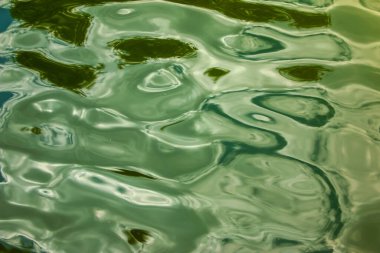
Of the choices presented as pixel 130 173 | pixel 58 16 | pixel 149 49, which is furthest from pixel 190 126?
pixel 58 16

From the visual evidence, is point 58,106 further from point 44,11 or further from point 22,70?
point 44,11

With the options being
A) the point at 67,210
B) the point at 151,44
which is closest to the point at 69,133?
the point at 67,210

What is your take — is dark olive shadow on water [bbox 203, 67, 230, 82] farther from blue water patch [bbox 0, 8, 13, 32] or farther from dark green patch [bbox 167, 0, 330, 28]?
blue water patch [bbox 0, 8, 13, 32]

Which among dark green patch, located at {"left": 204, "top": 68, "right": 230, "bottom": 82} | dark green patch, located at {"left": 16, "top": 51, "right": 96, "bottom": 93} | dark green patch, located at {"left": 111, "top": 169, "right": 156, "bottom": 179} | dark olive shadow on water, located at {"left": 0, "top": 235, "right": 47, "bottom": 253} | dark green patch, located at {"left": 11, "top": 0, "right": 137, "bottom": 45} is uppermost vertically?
dark green patch, located at {"left": 11, "top": 0, "right": 137, "bottom": 45}

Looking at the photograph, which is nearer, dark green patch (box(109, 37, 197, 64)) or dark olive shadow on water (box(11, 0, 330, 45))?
dark green patch (box(109, 37, 197, 64))

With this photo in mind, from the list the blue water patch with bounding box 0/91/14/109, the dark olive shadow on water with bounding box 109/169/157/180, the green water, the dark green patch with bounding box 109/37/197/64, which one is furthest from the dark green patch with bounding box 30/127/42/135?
the dark green patch with bounding box 109/37/197/64

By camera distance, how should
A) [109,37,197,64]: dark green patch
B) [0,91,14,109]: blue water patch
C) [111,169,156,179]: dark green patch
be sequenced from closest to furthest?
[111,169,156,179]: dark green patch
[0,91,14,109]: blue water patch
[109,37,197,64]: dark green patch
